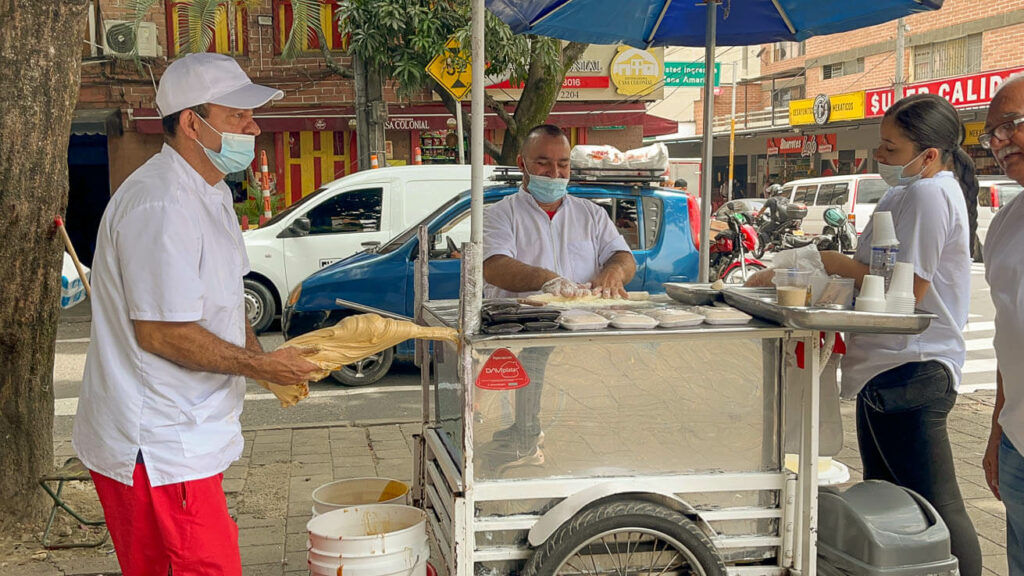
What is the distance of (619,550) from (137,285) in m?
1.71

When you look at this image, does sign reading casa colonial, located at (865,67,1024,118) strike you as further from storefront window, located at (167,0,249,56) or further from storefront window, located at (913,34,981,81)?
storefront window, located at (167,0,249,56)

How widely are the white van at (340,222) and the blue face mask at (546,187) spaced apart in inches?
235

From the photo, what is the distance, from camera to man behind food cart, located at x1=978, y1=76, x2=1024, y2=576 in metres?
2.57

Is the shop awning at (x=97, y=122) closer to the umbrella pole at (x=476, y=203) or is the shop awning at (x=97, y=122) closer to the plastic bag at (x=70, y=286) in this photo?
the plastic bag at (x=70, y=286)

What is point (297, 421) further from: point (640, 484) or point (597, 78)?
point (597, 78)

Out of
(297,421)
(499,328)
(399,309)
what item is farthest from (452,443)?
(399,309)

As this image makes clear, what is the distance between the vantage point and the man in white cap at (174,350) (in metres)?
2.51

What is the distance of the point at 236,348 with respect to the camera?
8.57ft

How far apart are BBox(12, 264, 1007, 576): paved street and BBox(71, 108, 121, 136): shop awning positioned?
23.5 ft

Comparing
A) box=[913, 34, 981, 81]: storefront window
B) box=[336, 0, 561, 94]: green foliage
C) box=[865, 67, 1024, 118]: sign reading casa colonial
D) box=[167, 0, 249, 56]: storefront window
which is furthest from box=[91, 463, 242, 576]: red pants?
box=[913, 34, 981, 81]: storefront window

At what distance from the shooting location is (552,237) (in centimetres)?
432

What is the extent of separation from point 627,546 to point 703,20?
3.16 metres

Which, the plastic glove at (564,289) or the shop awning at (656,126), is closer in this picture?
the plastic glove at (564,289)

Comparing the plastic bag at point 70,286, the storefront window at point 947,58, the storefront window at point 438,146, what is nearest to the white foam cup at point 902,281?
the plastic bag at point 70,286
